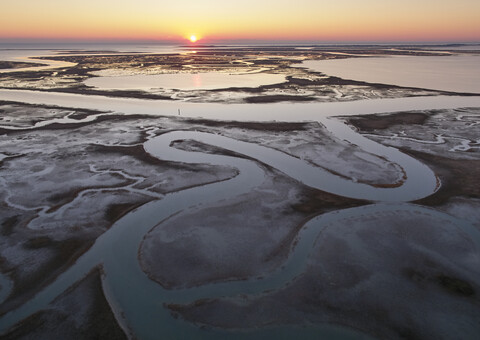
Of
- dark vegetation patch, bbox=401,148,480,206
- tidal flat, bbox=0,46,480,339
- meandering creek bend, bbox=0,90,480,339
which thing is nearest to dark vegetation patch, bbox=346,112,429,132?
tidal flat, bbox=0,46,480,339

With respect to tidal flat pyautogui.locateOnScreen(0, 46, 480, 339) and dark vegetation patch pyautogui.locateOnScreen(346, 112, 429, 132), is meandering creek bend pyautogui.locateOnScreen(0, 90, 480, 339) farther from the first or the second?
dark vegetation patch pyautogui.locateOnScreen(346, 112, 429, 132)

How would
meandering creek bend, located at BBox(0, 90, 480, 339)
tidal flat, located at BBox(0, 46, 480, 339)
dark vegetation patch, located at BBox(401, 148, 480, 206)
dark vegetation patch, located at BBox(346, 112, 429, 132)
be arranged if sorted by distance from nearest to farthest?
meandering creek bend, located at BBox(0, 90, 480, 339), tidal flat, located at BBox(0, 46, 480, 339), dark vegetation patch, located at BBox(401, 148, 480, 206), dark vegetation patch, located at BBox(346, 112, 429, 132)

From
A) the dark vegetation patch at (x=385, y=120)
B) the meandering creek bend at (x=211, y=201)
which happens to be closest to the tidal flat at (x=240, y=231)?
the meandering creek bend at (x=211, y=201)

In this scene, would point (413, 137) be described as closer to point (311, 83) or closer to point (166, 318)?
point (166, 318)

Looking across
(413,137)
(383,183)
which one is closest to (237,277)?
(383,183)

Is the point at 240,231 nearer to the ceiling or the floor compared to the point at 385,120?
nearer to the floor

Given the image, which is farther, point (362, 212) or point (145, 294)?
point (362, 212)

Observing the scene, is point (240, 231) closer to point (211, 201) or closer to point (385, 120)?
point (211, 201)

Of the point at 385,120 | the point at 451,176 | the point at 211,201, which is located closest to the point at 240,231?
the point at 211,201
